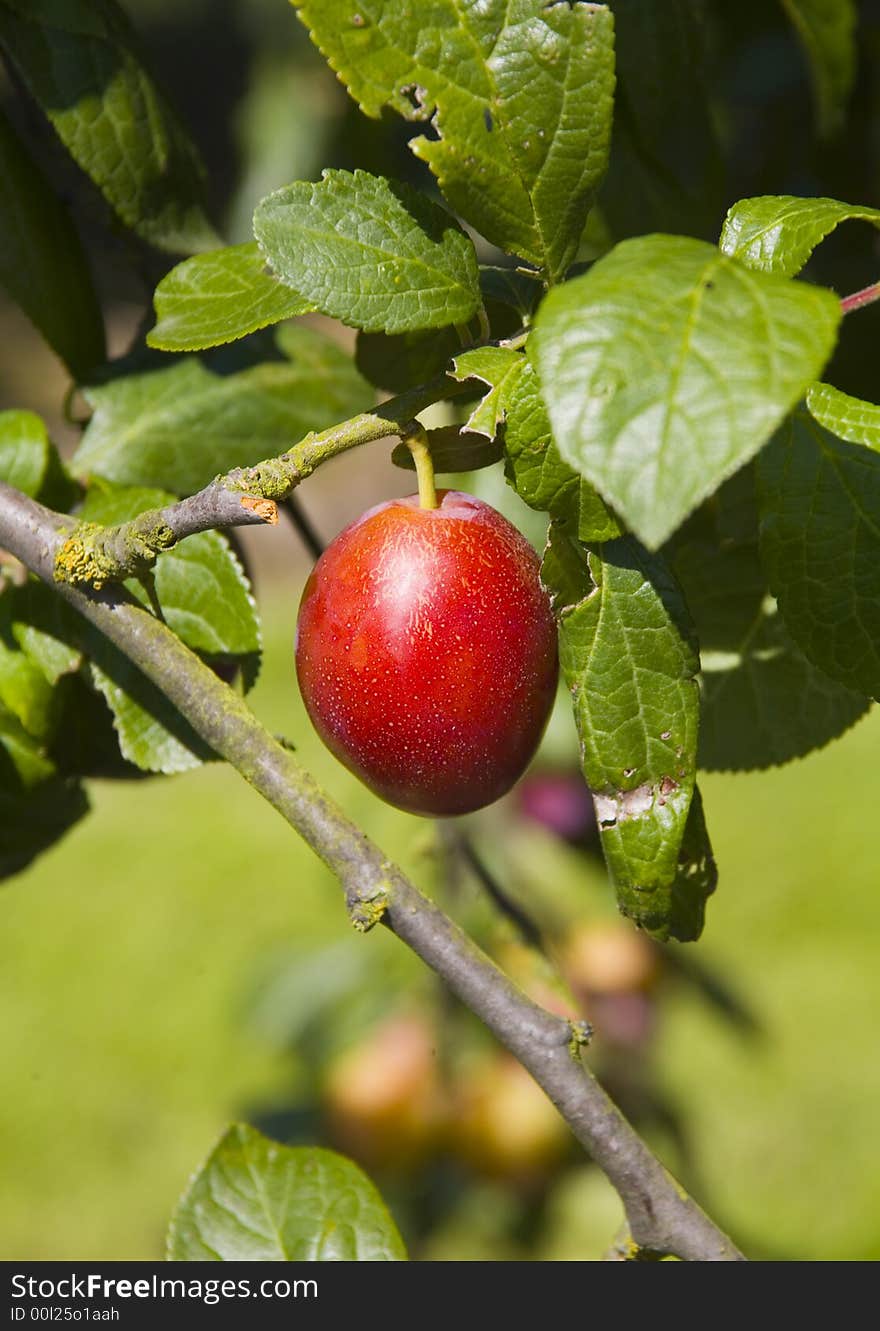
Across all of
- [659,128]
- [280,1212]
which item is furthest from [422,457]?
[280,1212]

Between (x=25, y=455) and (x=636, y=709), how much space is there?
46 centimetres

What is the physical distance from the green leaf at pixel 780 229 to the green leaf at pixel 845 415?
6 cm

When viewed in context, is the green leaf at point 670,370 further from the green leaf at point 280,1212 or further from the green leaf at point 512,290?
the green leaf at point 280,1212

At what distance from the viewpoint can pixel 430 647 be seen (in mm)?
663

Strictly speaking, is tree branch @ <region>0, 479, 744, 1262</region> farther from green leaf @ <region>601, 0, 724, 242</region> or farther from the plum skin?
green leaf @ <region>601, 0, 724, 242</region>

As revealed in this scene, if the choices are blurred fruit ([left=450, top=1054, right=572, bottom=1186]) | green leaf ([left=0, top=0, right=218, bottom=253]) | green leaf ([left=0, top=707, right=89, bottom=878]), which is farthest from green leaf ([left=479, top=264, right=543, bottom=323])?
blurred fruit ([left=450, top=1054, right=572, bottom=1186])

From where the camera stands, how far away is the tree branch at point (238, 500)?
585 millimetres

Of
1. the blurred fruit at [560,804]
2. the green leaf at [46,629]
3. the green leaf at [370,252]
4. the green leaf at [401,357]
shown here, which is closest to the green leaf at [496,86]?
the green leaf at [370,252]

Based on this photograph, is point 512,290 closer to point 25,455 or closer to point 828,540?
point 828,540

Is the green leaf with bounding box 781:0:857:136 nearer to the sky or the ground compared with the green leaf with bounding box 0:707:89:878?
nearer to the sky

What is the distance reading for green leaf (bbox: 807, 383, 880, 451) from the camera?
0.62 meters

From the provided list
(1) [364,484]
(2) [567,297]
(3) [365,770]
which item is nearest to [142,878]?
(1) [364,484]

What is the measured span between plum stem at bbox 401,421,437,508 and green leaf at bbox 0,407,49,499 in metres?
0.30
